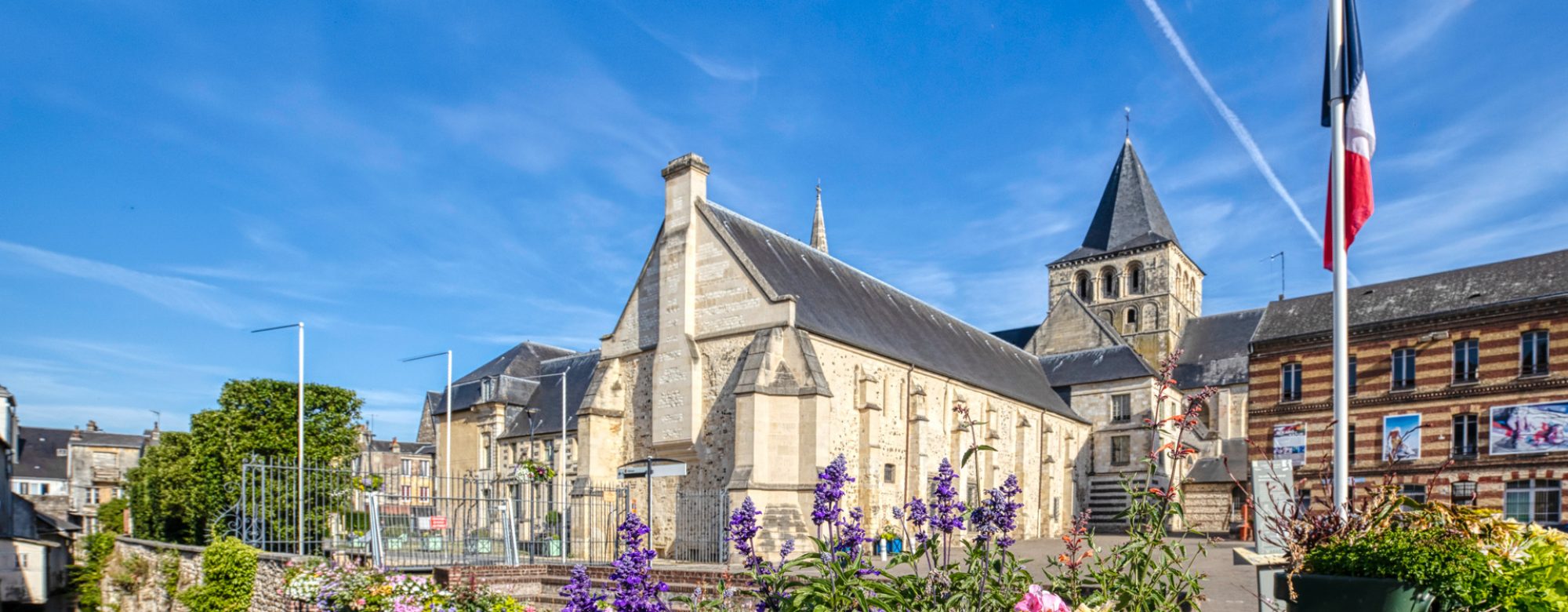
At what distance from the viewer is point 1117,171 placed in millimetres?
50000

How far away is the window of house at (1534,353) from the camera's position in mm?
21922

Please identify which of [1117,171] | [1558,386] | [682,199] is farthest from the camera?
[1117,171]

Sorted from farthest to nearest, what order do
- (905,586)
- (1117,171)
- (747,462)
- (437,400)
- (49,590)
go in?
(1117,171) → (437,400) → (49,590) → (747,462) → (905,586)

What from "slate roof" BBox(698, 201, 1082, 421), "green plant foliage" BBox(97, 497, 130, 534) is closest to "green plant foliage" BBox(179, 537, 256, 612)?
"slate roof" BBox(698, 201, 1082, 421)

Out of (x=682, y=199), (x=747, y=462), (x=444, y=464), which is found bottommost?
(x=444, y=464)

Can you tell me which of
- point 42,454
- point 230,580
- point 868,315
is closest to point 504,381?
point 868,315

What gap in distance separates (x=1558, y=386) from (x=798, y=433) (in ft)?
58.4

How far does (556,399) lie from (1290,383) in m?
26.0

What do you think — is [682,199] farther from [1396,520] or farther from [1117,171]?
[1117,171]

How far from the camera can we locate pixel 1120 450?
3459 cm

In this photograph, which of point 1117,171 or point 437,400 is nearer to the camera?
point 437,400

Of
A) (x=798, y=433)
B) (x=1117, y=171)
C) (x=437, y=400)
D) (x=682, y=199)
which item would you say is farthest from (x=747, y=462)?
(x=1117, y=171)

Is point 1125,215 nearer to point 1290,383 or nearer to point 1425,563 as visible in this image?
point 1290,383

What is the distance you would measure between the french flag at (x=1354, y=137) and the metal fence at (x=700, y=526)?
1381 cm
